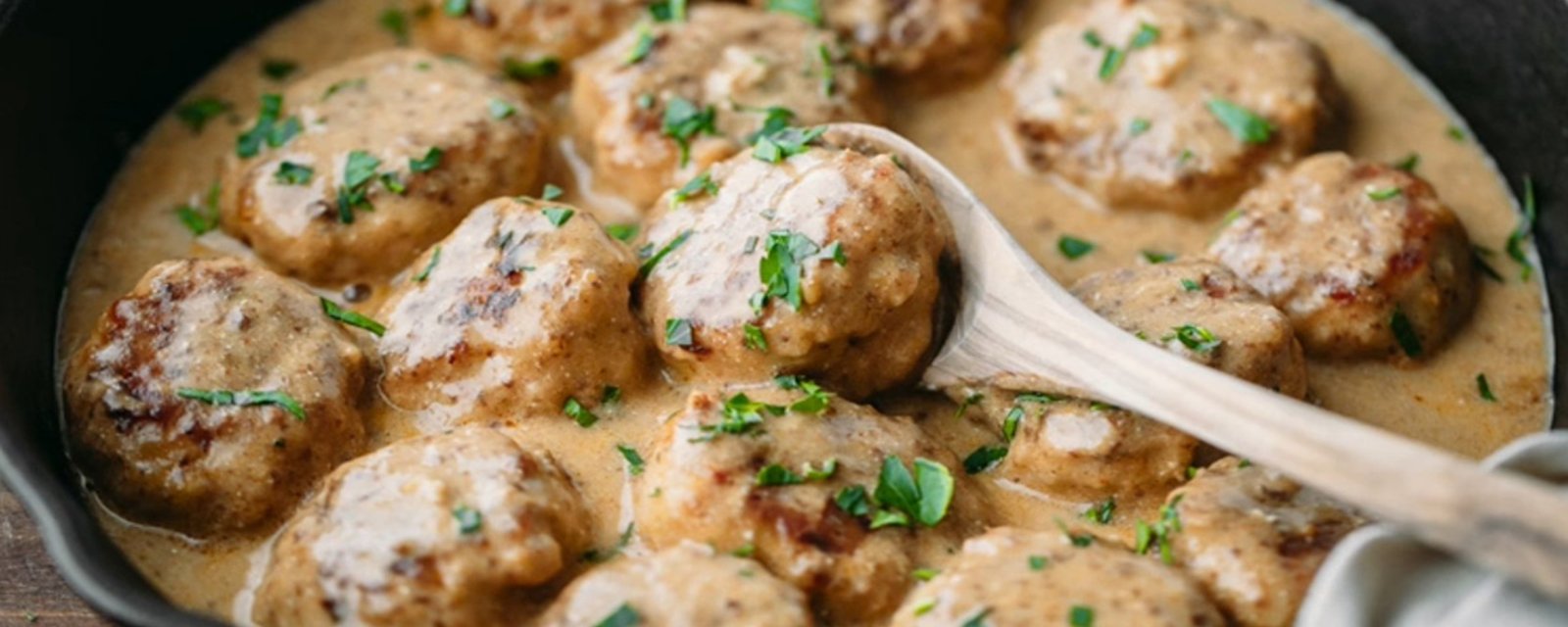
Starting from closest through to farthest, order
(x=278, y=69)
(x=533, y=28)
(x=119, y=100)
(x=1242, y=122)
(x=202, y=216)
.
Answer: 1. (x=1242, y=122)
2. (x=202, y=216)
3. (x=119, y=100)
4. (x=533, y=28)
5. (x=278, y=69)

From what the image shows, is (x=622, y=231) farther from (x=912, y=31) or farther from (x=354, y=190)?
(x=912, y=31)

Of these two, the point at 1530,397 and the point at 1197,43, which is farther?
the point at 1197,43

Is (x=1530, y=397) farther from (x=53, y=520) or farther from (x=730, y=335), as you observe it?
(x=53, y=520)

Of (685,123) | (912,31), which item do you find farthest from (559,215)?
(912,31)

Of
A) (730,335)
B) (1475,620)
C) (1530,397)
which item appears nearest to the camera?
(1475,620)

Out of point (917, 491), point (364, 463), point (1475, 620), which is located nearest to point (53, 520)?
point (364, 463)

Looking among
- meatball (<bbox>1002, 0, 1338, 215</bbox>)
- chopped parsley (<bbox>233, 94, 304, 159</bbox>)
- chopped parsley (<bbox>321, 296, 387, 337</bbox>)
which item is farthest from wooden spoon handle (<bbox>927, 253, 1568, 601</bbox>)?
chopped parsley (<bbox>233, 94, 304, 159</bbox>)

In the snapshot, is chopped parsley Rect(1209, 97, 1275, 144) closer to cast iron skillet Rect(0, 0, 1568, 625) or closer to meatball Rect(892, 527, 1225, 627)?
cast iron skillet Rect(0, 0, 1568, 625)
